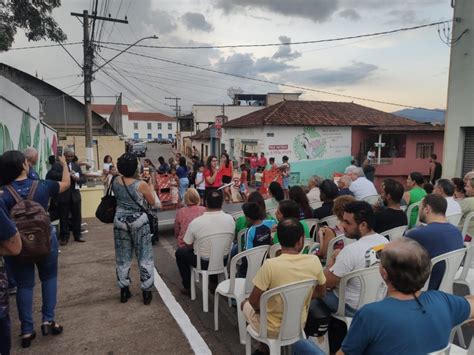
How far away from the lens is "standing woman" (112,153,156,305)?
394cm

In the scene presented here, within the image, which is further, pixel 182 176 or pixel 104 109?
pixel 104 109

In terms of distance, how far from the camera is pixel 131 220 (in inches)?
156

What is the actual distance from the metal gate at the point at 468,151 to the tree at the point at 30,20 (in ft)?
38.9

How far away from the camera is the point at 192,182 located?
11.5 meters

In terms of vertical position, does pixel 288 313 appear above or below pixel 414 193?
below

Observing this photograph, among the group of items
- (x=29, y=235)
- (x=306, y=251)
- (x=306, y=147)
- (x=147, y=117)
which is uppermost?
(x=147, y=117)

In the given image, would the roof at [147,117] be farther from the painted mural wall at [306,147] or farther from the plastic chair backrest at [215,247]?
the plastic chair backrest at [215,247]

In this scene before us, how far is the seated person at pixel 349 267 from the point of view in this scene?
2.84 meters

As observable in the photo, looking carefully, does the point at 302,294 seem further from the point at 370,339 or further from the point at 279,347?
the point at 370,339

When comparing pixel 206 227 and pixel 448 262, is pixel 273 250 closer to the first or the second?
pixel 206 227

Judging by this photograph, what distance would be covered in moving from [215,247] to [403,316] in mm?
2640

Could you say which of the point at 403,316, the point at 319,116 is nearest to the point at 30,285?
the point at 403,316

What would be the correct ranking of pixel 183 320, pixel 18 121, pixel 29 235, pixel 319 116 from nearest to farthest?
pixel 29 235 → pixel 183 320 → pixel 18 121 → pixel 319 116

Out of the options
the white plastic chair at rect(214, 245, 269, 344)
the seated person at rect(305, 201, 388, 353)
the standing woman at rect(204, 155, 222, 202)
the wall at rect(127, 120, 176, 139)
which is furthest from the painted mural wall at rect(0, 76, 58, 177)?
the wall at rect(127, 120, 176, 139)
